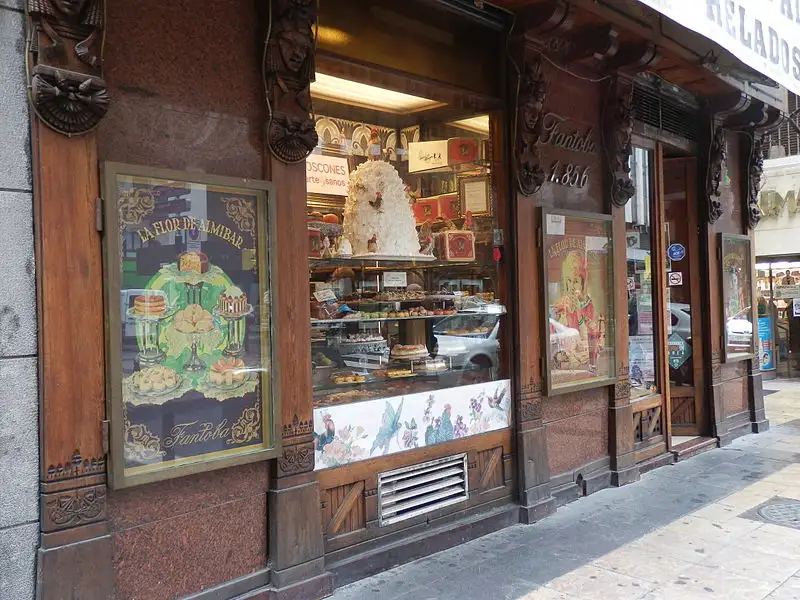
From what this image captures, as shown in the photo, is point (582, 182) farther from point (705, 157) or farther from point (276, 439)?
point (276, 439)

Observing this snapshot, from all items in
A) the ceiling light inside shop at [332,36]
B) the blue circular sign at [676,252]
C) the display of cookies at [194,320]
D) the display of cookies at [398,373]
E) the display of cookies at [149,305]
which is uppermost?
the ceiling light inside shop at [332,36]

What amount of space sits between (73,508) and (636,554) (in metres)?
3.79

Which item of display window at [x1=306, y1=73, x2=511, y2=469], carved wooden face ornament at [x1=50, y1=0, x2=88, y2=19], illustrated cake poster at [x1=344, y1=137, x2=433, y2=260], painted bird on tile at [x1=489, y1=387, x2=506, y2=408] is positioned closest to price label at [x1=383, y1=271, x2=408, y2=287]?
display window at [x1=306, y1=73, x2=511, y2=469]

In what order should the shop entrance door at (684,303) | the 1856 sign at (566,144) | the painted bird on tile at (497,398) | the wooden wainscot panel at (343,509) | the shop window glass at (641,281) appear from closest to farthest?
the wooden wainscot panel at (343,509) < the painted bird on tile at (497,398) < the 1856 sign at (566,144) < the shop window glass at (641,281) < the shop entrance door at (684,303)

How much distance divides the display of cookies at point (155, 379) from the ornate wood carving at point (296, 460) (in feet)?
2.75

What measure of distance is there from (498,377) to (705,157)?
466 cm

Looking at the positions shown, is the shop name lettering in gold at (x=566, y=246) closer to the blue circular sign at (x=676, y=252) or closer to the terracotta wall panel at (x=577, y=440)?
the terracotta wall panel at (x=577, y=440)

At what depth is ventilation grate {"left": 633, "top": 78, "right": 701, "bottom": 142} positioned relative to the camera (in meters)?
7.65

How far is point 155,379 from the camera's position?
3684mm

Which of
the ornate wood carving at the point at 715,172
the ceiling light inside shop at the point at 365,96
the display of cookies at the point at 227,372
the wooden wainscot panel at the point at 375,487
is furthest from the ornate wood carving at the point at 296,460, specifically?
the ornate wood carving at the point at 715,172

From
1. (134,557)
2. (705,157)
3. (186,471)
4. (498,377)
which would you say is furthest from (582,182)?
(134,557)

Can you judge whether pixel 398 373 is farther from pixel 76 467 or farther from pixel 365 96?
pixel 76 467

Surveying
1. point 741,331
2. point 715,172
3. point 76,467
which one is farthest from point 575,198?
point 76,467

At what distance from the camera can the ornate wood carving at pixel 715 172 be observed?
28.4ft
